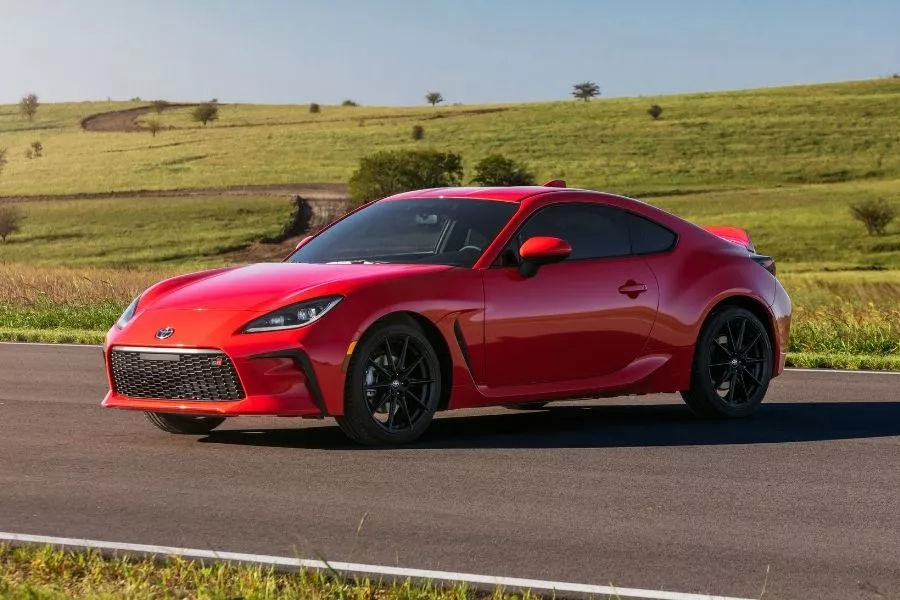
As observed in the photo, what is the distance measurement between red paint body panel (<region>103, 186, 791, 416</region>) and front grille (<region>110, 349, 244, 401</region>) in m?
0.05

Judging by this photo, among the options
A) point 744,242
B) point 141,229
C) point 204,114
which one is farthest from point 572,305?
point 204,114

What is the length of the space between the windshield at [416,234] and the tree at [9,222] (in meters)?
63.8

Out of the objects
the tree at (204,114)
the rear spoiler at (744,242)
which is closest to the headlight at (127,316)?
the rear spoiler at (744,242)

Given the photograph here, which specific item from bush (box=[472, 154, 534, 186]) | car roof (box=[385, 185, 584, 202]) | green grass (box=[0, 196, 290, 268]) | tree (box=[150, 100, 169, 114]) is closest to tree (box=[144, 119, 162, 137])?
tree (box=[150, 100, 169, 114])

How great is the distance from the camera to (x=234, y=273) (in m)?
9.73

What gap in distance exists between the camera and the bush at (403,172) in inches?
3100

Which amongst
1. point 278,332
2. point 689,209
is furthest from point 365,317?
point 689,209

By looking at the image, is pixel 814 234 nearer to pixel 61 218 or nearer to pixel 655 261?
pixel 61 218

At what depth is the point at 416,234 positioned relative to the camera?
10086mm

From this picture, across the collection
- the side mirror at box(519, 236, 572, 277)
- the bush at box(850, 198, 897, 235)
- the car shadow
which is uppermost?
the side mirror at box(519, 236, 572, 277)

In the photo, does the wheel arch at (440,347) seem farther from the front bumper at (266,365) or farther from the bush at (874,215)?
the bush at (874,215)

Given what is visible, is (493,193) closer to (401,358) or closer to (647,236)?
(647,236)

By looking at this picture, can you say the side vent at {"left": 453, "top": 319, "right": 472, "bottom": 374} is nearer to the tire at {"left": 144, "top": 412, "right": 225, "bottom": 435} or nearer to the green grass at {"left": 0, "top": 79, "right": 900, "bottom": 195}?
the tire at {"left": 144, "top": 412, "right": 225, "bottom": 435}

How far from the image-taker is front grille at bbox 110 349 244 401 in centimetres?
885
